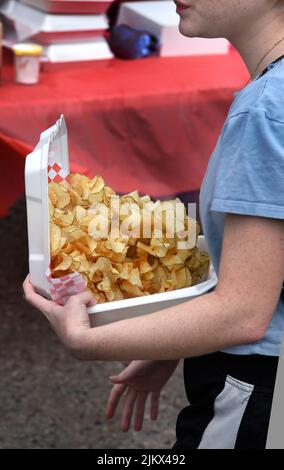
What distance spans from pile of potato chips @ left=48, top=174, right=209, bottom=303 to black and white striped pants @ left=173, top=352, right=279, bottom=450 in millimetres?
150

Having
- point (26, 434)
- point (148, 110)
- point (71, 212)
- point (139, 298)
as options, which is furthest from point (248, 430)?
point (148, 110)

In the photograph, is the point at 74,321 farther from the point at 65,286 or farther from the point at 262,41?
the point at 262,41

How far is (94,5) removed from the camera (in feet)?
9.46

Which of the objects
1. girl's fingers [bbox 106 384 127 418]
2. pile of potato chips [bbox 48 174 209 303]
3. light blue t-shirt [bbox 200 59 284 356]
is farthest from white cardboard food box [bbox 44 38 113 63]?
light blue t-shirt [bbox 200 59 284 356]

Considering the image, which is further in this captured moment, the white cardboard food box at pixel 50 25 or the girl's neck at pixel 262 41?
the white cardboard food box at pixel 50 25

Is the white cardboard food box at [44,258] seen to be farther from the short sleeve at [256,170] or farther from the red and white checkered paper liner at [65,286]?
the short sleeve at [256,170]

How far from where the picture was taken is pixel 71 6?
2.83 m

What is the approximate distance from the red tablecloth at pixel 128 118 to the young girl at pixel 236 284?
1.34 meters

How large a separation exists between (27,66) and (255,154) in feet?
5.78

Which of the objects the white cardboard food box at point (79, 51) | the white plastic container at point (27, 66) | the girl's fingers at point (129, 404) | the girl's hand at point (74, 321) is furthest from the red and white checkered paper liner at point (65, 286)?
the white cardboard food box at point (79, 51)

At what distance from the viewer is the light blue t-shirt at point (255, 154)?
3.29 feet

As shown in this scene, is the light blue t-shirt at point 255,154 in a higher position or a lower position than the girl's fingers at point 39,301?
higher

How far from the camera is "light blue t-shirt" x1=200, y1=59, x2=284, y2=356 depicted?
3.29ft

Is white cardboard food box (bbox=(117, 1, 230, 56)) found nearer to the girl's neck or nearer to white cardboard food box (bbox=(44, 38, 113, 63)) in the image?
white cardboard food box (bbox=(44, 38, 113, 63))
